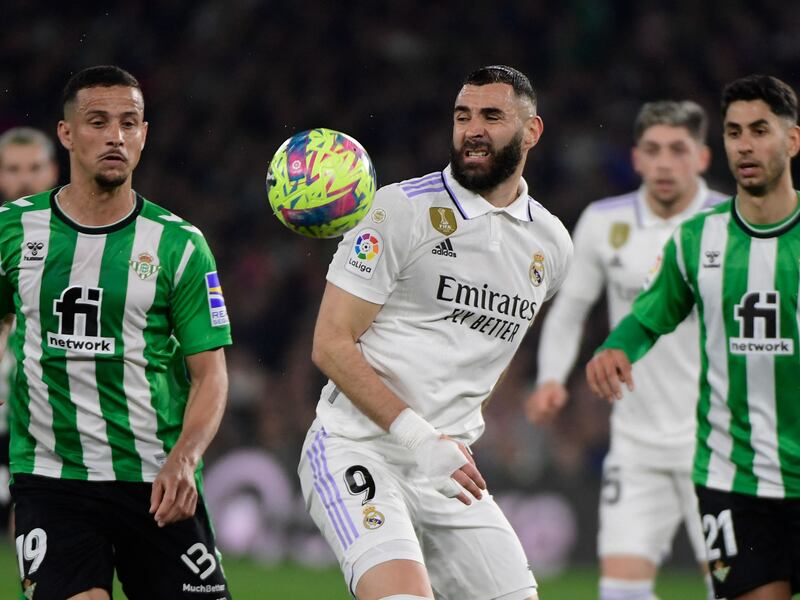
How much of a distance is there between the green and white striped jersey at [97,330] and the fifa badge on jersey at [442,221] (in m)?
0.84

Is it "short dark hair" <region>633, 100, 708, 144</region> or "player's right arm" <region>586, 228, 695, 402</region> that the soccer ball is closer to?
"player's right arm" <region>586, 228, 695, 402</region>

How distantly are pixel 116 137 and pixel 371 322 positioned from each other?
1.13 m

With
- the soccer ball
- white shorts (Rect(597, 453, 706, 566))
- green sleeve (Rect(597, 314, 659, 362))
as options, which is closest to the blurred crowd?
white shorts (Rect(597, 453, 706, 566))

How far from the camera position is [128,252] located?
512cm

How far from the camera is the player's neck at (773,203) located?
18.1ft

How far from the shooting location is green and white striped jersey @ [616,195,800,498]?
5414 mm

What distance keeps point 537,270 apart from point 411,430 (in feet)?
3.15

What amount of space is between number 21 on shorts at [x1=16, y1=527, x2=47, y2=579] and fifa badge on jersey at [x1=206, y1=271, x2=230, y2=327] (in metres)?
0.95

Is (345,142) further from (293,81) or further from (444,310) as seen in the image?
(293,81)

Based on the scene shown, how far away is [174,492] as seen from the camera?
4777 millimetres

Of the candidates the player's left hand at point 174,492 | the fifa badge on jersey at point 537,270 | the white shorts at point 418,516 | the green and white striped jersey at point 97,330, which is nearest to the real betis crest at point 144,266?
the green and white striped jersey at point 97,330

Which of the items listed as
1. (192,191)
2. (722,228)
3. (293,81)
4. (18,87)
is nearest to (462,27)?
(293,81)

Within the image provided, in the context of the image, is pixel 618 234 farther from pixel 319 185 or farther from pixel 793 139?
pixel 319 185

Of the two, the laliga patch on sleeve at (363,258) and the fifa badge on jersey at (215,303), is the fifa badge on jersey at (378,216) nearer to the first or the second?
the laliga patch on sleeve at (363,258)
